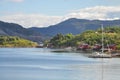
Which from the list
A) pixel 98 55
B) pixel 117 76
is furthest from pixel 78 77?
pixel 98 55

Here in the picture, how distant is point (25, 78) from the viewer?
6219 centimetres

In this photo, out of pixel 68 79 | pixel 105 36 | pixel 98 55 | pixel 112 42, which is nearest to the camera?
pixel 68 79

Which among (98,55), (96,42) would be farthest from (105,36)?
(98,55)

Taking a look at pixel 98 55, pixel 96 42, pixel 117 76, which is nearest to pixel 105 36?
pixel 96 42

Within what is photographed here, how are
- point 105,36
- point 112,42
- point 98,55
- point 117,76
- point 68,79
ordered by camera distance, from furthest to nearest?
point 105,36 → point 112,42 → point 98,55 → point 117,76 → point 68,79

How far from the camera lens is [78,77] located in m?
61.5

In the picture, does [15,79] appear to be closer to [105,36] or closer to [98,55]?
[98,55]

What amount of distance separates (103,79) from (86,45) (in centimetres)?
13815

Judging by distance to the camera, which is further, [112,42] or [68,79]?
[112,42]

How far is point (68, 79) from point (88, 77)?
11.0ft

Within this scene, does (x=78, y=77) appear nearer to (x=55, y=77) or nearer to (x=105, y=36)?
(x=55, y=77)

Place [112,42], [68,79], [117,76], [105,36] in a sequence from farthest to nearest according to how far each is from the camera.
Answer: [105,36], [112,42], [117,76], [68,79]

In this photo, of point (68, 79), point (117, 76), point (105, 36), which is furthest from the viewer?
point (105, 36)

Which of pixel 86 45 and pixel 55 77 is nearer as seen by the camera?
pixel 55 77
